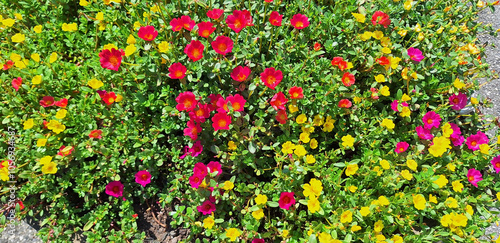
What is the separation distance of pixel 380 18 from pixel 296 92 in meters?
0.96

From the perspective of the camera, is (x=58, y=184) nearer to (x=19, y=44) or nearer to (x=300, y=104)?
(x=19, y=44)

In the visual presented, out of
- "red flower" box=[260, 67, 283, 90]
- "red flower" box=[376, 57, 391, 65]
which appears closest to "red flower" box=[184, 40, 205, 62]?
"red flower" box=[260, 67, 283, 90]

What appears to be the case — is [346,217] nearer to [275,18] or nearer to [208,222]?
[208,222]

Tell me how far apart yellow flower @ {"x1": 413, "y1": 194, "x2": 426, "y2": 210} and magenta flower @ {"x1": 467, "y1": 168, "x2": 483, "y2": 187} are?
1.83ft

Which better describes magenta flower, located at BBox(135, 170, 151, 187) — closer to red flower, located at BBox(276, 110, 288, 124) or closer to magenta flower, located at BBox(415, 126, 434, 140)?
red flower, located at BBox(276, 110, 288, 124)

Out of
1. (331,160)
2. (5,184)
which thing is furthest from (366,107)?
(5,184)

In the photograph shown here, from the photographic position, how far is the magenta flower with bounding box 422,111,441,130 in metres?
2.46

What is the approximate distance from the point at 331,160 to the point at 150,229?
158 cm

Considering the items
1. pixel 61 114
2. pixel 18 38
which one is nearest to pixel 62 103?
pixel 61 114

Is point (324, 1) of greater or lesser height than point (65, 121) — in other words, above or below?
above

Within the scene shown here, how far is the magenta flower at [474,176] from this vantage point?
2.38 metres

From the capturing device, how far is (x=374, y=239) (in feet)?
6.81

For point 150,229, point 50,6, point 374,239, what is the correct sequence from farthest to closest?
point 50,6 → point 150,229 → point 374,239

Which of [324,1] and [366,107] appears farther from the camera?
[324,1]
